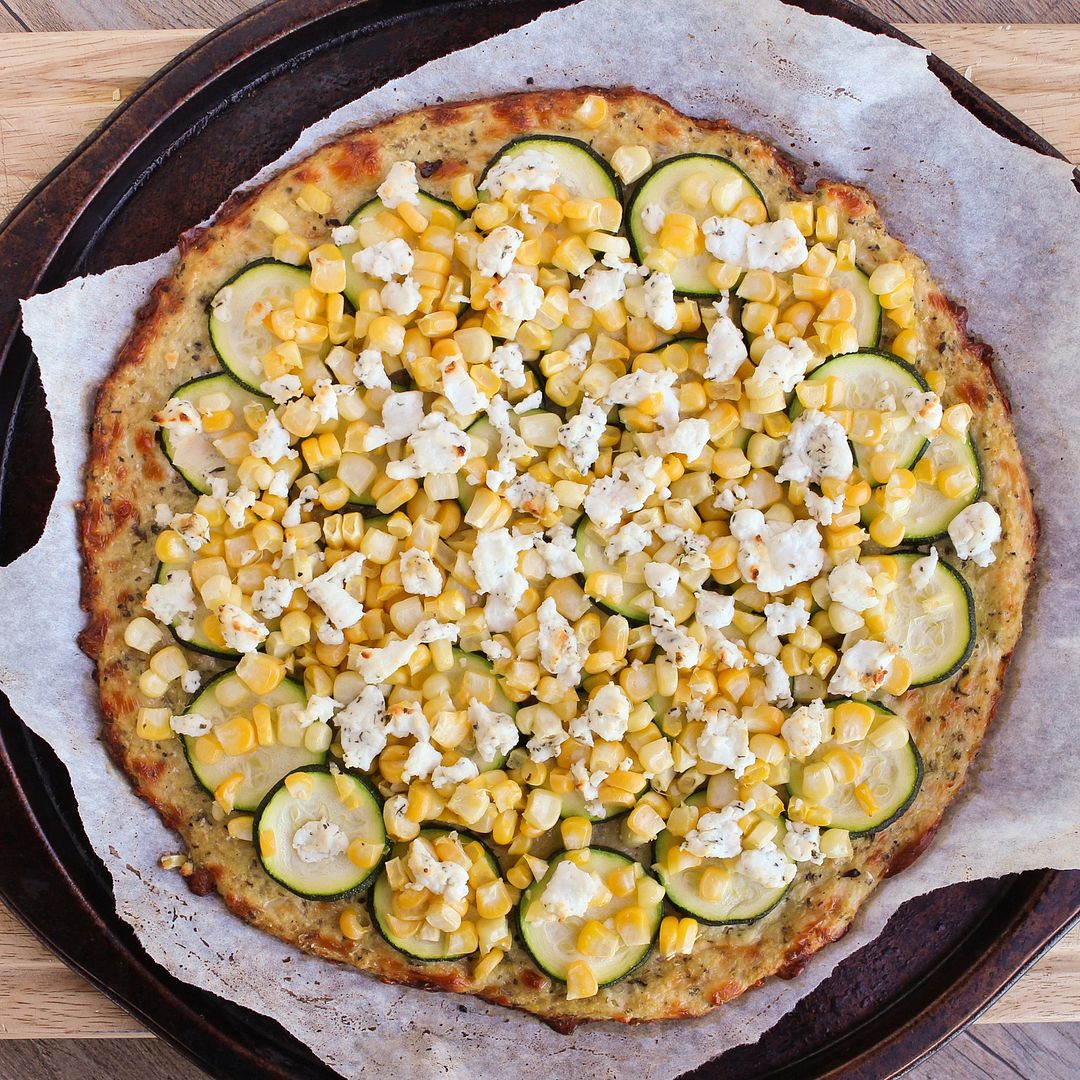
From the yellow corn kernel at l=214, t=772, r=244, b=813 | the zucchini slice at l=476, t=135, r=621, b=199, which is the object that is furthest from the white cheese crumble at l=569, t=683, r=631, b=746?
the zucchini slice at l=476, t=135, r=621, b=199

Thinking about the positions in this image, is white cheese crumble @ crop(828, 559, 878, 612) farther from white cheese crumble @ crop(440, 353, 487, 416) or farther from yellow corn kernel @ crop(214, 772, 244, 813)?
yellow corn kernel @ crop(214, 772, 244, 813)

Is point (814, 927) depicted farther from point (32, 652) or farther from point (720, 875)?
point (32, 652)

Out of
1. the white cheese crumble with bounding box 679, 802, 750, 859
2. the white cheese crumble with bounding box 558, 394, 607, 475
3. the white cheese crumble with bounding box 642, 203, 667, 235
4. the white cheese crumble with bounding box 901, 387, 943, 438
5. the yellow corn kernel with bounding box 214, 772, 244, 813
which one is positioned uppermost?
the white cheese crumble with bounding box 642, 203, 667, 235

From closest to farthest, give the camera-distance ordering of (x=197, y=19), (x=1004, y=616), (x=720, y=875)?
(x=720, y=875), (x=1004, y=616), (x=197, y=19)

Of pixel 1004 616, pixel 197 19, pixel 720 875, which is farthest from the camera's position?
pixel 197 19

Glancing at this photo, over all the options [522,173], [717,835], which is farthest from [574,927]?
[522,173]

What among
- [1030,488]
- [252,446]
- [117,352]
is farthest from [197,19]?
[1030,488]

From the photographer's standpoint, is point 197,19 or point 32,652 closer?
point 32,652
